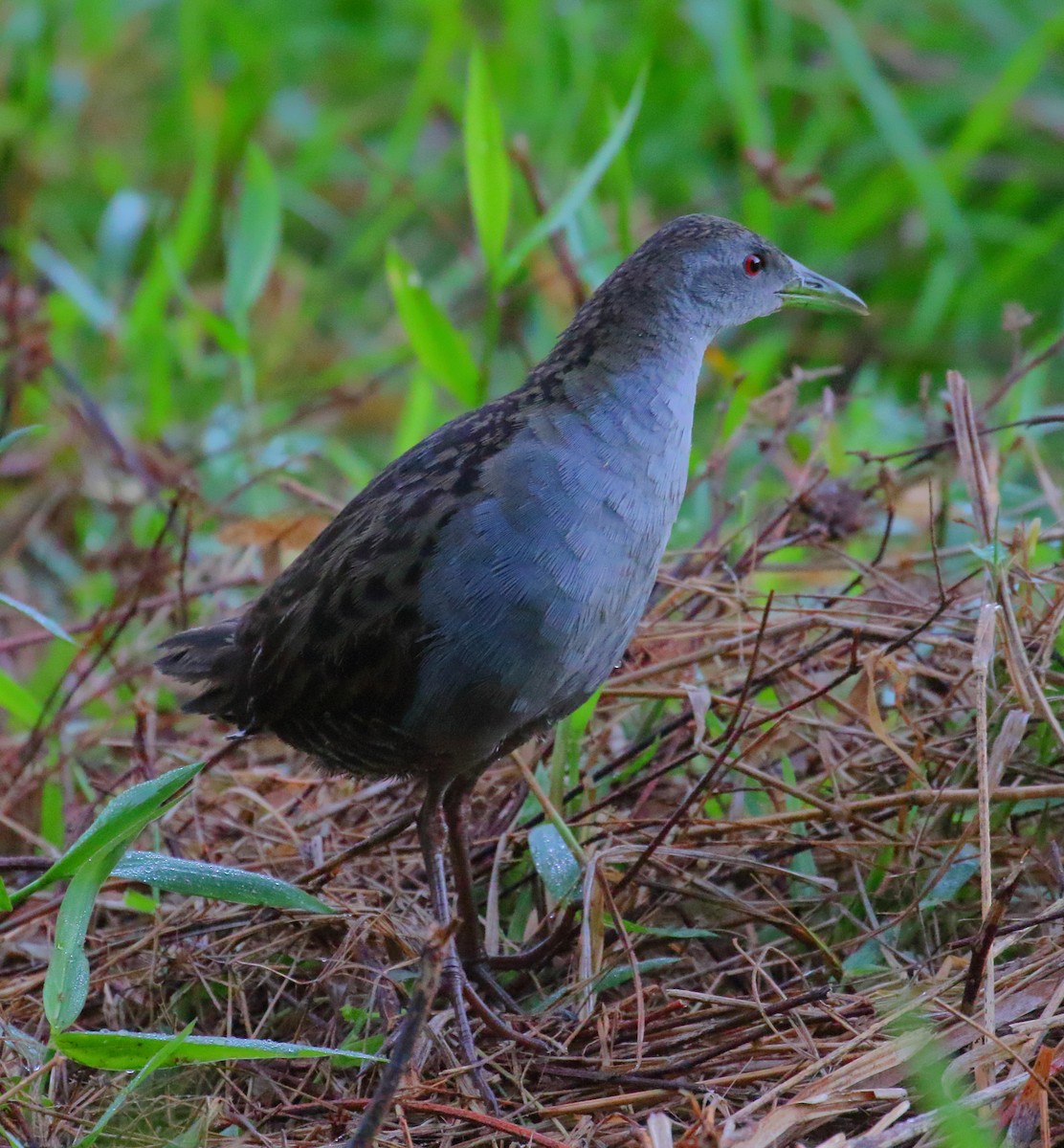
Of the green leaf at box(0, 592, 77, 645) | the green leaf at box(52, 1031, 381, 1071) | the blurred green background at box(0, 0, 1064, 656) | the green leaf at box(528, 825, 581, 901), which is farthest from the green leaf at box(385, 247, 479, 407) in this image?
the green leaf at box(52, 1031, 381, 1071)

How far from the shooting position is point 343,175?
6434mm

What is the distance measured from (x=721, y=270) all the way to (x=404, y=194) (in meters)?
2.50

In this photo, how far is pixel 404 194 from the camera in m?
5.06

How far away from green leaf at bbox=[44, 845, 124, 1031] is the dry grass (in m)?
0.16

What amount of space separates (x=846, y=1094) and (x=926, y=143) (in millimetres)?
4802

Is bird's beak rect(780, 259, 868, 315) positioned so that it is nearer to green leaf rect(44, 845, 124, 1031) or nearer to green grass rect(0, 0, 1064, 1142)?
green grass rect(0, 0, 1064, 1142)

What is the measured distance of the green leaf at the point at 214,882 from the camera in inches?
90.6

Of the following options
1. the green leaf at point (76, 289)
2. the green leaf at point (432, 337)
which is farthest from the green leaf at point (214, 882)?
the green leaf at point (76, 289)

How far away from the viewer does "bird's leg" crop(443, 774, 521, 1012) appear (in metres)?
2.66

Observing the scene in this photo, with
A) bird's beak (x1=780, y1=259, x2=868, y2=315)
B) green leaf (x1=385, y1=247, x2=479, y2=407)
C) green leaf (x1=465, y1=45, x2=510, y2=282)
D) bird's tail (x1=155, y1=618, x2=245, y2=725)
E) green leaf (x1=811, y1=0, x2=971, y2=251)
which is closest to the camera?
bird's tail (x1=155, y1=618, x2=245, y2=725)

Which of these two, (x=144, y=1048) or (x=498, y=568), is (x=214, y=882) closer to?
(x=144, y=1048)

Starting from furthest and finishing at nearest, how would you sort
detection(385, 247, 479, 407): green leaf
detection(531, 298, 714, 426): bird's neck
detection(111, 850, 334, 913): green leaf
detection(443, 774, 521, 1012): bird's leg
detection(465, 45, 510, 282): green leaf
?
detection(385, 247, 479, 407): green leaf → detection(465, 45, 510, 282): green leaf → detection(443, 774, 521, 1012): bird's leg → detection(531, 298, 714, 426): bird's neck → detection(111, 850, 334, 913): green leaf

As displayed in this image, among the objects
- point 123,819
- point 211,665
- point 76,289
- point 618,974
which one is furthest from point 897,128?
point 123,819

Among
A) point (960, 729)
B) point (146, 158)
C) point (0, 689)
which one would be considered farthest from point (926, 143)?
point (0, 689)
